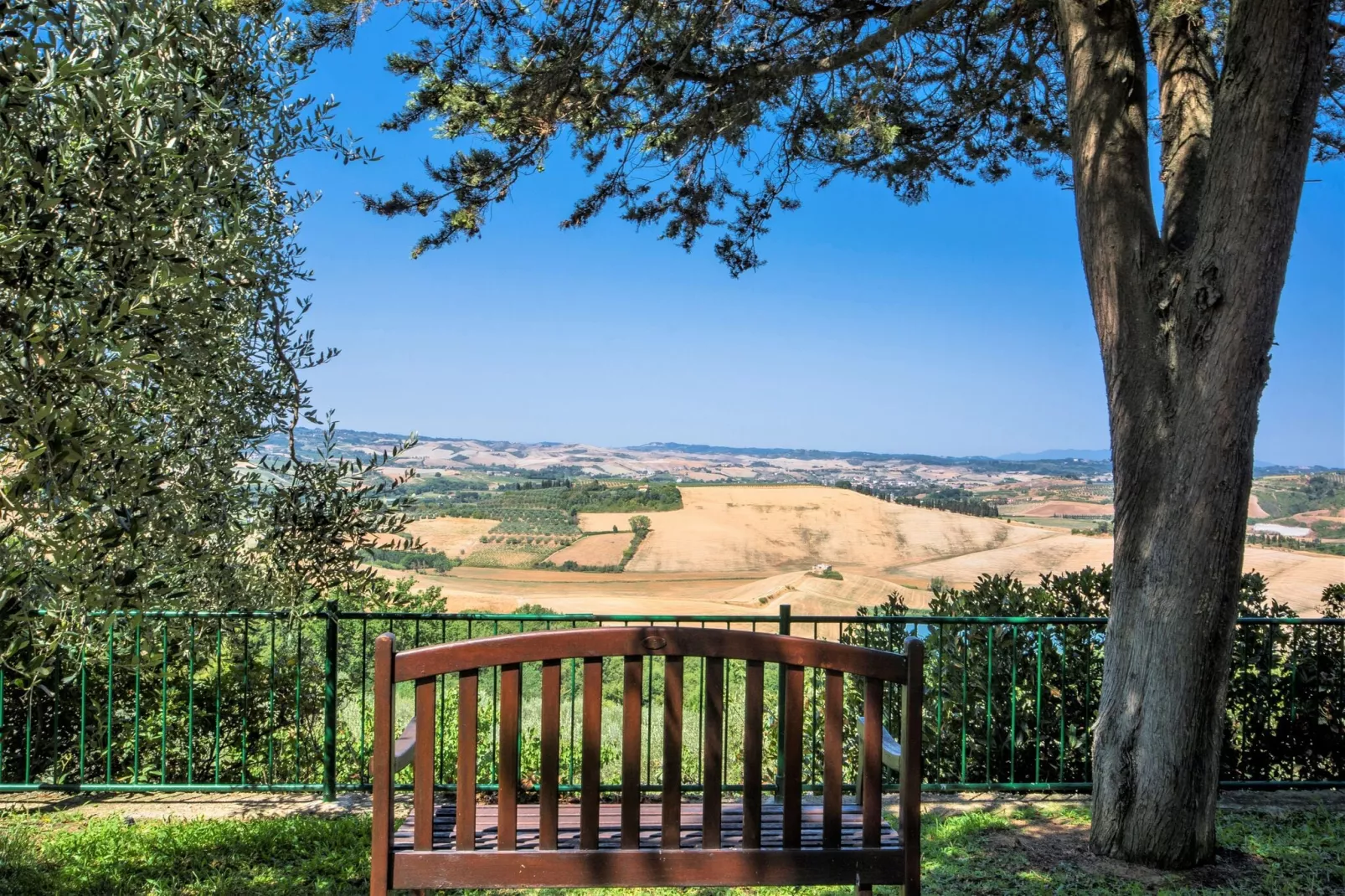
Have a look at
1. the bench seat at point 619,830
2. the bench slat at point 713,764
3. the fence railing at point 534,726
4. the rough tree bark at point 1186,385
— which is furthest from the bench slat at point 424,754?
the rough tree bark at point 1186,385

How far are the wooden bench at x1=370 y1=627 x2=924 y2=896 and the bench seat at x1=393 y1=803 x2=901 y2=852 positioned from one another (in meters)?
0.01

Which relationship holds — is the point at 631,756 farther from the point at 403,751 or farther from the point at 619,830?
the point at 403,751

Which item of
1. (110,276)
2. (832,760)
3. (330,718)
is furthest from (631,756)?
(330,718)

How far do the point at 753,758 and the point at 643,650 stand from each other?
17.1 inches

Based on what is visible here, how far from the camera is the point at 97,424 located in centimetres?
243

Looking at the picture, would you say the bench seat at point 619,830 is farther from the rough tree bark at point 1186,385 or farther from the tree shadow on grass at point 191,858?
the rough tree bark at point 1186,385

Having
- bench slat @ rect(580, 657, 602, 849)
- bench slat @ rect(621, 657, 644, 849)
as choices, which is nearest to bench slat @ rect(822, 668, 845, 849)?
bench slat @ rect(621, 657, 644, 849)

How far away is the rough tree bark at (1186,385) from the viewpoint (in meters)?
3.92

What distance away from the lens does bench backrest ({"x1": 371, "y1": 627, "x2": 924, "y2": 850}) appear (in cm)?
236

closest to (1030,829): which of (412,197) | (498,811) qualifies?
(498,811)

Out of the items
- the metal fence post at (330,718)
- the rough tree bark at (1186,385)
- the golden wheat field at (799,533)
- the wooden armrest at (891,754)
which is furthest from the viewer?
the golden wheat field at (799,533)

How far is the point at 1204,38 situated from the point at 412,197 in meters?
4.80

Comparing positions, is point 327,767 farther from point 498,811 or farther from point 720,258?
point 720,258

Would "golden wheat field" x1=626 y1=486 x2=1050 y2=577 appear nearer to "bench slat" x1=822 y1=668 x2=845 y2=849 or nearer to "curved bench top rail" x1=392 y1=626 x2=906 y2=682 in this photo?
"bench slat" x1=822 y1=668 x2=845 y2=849
